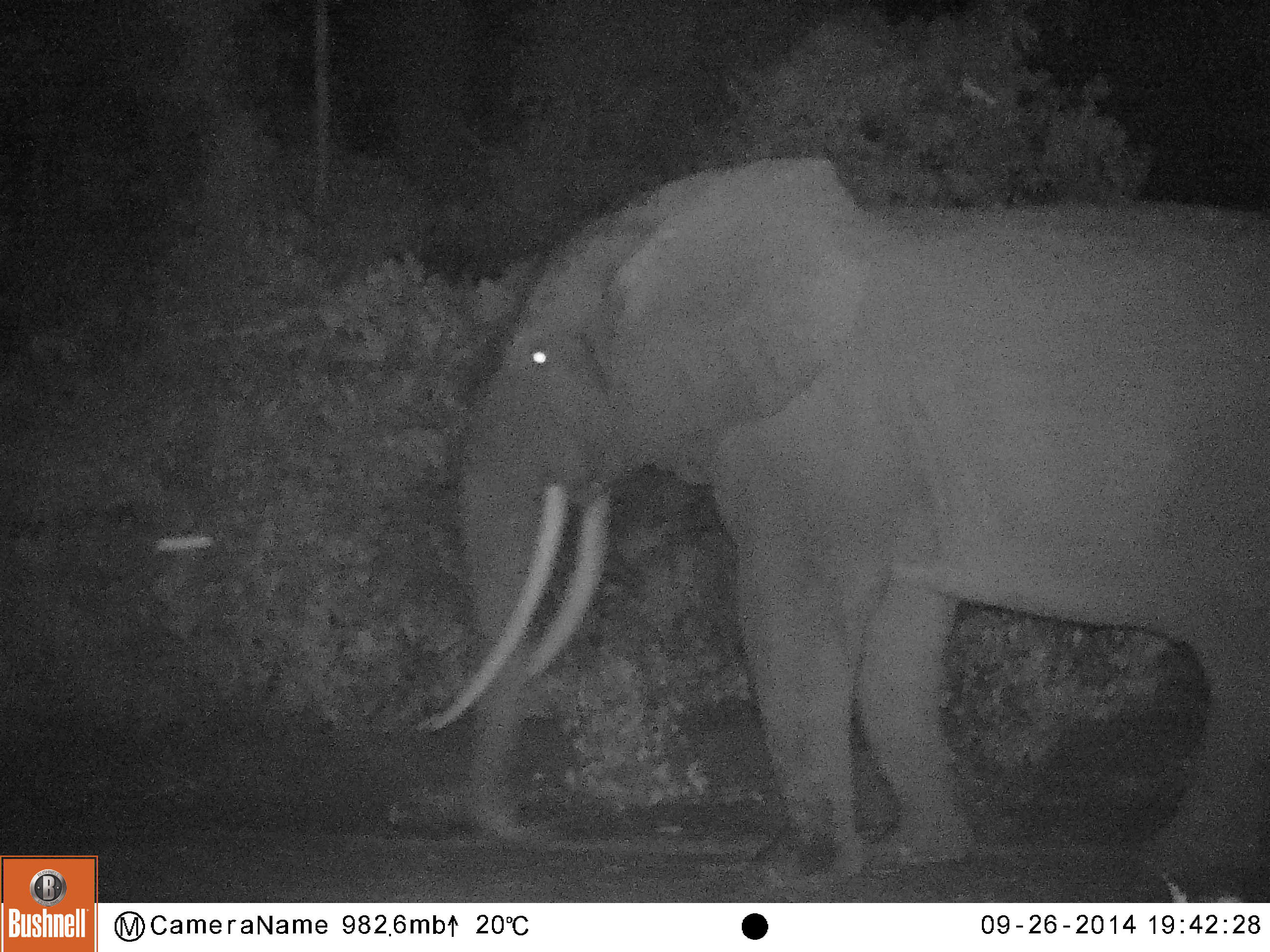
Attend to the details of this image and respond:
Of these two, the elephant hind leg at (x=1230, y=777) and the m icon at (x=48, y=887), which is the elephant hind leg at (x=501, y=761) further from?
the elephant hind leg at (x=1230, y=777)

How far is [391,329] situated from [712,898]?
28.1 inches

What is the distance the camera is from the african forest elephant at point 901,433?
1250mm

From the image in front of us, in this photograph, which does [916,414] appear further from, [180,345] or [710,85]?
[180,345]

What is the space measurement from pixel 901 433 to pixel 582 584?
0.38m

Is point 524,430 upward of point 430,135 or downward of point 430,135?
downward

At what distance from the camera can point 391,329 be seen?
4.26 feet
